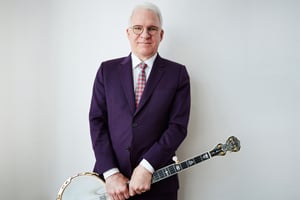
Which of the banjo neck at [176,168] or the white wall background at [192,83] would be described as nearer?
the banjo neck at [176,168]

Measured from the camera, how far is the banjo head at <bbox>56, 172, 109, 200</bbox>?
44.9 inches

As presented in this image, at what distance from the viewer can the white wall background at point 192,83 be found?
1.47 meters

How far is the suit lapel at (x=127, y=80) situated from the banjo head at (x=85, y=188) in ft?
1.16

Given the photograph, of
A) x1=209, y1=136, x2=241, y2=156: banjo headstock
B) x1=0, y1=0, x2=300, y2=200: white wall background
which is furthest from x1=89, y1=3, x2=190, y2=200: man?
x1=0, y1=0, x2=300, y2=200: white wall background

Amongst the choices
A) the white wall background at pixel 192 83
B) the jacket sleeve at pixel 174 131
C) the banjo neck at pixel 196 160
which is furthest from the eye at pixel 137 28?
the banjo neck at pixel 196 160

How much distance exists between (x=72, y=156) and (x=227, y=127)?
0.95 meters

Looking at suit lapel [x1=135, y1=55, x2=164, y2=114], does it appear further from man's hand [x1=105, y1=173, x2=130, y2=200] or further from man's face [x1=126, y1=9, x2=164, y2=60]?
man's hand [x1=105, y1=173, x2=130, y2=200]

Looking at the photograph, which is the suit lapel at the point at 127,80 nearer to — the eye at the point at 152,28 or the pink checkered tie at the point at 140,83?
the pink checkered tie at the point at 140,83

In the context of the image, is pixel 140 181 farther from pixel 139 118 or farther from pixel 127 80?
pixel 127 80

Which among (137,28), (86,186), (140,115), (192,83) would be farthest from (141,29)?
(86,186)

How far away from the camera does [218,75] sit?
4.91 feet

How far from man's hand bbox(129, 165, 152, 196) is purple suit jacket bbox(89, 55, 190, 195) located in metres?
0.05
